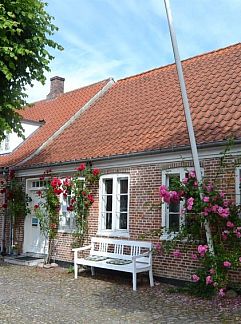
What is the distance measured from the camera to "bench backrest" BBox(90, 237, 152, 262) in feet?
34.9

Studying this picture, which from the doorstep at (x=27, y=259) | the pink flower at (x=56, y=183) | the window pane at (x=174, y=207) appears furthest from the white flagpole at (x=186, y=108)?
the doorstep at (x=27, y=259)

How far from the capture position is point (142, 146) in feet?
36.5

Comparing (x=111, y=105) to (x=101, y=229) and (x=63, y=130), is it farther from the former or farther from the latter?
(x=101, y=229)

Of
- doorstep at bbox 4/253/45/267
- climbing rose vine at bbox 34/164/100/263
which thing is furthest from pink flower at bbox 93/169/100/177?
doorstep at bbox 4/253/45/267

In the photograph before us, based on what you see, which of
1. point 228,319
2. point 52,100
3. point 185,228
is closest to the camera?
point 228,319

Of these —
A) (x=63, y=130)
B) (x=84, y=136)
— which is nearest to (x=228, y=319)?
(x=84, y=136)

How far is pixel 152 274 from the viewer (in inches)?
407

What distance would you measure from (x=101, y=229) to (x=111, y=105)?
210 inches

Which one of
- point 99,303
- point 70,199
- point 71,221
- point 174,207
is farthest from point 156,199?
point 71,221

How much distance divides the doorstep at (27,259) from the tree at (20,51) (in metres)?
4.59

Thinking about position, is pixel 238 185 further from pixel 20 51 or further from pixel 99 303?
pixel 20 51

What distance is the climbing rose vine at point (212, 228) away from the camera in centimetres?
843

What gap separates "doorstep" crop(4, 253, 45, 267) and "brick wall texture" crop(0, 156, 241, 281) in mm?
2541

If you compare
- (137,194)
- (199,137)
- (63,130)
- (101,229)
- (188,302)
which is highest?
(63,130)
